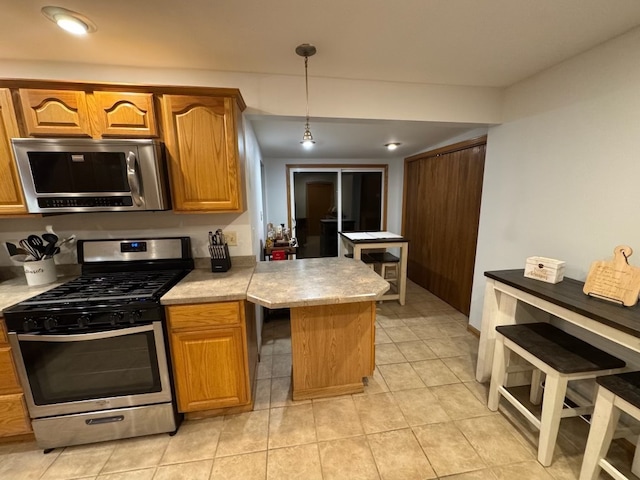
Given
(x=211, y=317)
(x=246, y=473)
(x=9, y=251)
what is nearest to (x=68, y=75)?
(x=9, y=251)

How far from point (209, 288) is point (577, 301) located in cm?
211

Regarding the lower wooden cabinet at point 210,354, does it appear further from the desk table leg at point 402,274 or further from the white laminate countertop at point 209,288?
the desk table leg at point 402,274

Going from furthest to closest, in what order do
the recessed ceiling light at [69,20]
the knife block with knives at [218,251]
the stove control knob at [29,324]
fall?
1. the knife block with knives at [218,251]
2. the stove control knob at [29,324]
3. the recessed ceiling light at [69,20]

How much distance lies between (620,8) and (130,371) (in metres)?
3.21

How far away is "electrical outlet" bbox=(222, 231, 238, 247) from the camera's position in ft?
6.88

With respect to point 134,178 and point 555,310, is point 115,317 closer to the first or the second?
point 134,178

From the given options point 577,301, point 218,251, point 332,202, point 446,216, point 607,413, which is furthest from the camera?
point 332,202

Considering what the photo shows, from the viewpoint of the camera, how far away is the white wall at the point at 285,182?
492cm

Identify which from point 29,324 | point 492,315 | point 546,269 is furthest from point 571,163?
point 29,324

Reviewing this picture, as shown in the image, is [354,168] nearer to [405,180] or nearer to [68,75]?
[405,180]

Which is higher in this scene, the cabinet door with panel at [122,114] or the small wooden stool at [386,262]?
the cabinet door with panel at [122,114]

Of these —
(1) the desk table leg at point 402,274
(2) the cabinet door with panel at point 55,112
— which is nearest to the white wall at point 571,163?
(1) the desk table leg at point 402,274

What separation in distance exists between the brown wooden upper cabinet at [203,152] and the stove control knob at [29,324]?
0.93 m

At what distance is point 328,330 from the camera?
181cm
